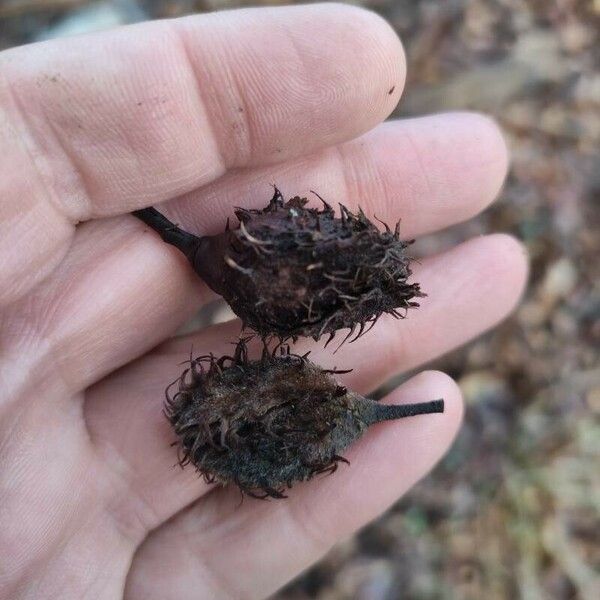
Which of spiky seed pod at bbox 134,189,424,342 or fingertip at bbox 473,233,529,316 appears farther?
fingertip at bbox 473,233,529,316

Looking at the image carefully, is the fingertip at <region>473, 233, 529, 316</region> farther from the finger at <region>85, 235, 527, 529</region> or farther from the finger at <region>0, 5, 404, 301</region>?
the finger at <region>0, 5, 404, 301</region>

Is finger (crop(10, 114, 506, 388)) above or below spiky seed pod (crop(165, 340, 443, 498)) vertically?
above

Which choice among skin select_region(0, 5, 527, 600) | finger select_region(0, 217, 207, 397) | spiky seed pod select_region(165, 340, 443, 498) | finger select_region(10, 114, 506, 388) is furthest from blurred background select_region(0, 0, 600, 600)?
finger select_region(0, 217, 207, 397)

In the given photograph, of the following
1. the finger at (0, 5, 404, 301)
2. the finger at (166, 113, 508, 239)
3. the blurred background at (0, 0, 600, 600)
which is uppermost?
the finger at (0, 5, 404, 301)

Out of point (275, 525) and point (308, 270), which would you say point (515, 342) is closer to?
point (275, 525)

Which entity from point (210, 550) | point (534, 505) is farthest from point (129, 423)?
point (534, 505)

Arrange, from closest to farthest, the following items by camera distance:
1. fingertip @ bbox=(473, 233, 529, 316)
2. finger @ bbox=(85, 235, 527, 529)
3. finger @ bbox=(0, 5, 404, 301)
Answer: finger @ bbox=(0, 5, 404, 301)
finger @ bbox=(85, 235, 527, 529)
fingertip @ bbox=(473, 233, 529, 316)
